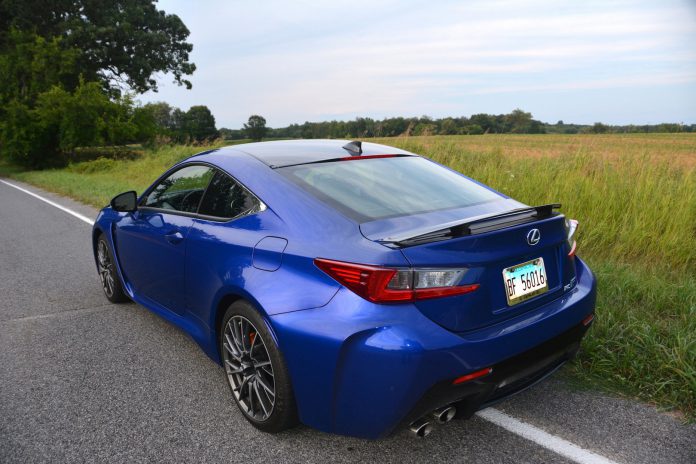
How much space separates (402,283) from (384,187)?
0.95 meters

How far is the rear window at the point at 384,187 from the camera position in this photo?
8.85 ft

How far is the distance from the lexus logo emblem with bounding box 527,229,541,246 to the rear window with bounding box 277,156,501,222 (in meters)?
0.51

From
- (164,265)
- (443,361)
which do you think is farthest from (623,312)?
(164,265)

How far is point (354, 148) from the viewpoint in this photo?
3412 millimetres

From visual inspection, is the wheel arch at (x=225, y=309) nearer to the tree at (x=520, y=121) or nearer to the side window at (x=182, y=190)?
the side window at (x=182, y=190)

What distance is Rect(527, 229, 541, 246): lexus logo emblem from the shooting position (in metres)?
2.44

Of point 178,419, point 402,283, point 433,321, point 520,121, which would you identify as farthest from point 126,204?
point 520,121

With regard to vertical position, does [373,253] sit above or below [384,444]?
above

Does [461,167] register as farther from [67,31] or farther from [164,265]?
[67,31]

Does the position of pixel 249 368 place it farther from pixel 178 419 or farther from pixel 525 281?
pixel 525 281

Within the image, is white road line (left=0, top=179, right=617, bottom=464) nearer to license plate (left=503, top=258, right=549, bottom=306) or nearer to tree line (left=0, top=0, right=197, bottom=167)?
license plate (left=503, top=258, right=549, bottom=306)

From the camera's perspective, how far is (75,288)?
5473mm

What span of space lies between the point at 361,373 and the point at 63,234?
784cm

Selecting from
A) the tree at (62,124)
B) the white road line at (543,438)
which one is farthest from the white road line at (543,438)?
the tree at (62,124)
